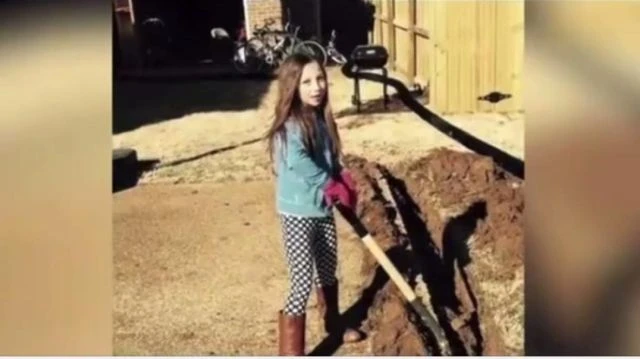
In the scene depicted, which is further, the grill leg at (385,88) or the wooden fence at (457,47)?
the grill leg at (385,88)

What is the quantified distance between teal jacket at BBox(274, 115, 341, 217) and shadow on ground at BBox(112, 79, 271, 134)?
0.45 feet

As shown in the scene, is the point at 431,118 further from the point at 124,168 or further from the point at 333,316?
the point at 124,168

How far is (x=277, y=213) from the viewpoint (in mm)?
4008

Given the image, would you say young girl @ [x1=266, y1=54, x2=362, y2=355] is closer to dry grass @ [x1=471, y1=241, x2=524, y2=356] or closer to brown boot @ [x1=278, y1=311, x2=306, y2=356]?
brown boot @ [x1=278, y1=311, x2=306, y2=356]

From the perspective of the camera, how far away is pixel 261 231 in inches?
158

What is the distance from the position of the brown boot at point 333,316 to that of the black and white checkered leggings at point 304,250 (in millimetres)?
58

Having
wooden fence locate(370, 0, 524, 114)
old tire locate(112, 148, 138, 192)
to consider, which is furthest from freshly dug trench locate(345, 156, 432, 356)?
old tire locate(112, 148, 138, 192)

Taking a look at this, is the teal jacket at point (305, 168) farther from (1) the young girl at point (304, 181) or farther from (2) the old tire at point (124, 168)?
(2) the old tire at point (124, 168)

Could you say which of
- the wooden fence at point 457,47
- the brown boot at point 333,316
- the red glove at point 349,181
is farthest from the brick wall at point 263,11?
the brown boot at point 333,316

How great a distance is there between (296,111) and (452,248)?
54cm

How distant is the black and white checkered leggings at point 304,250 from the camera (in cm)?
399

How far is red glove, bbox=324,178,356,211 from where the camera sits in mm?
3963

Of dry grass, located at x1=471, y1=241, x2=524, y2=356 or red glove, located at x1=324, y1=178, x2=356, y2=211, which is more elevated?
red glove, located at x1=324, y1=178, x2=356, y2=211

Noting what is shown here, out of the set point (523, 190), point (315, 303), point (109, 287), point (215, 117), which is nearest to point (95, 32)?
point (215, 117)
